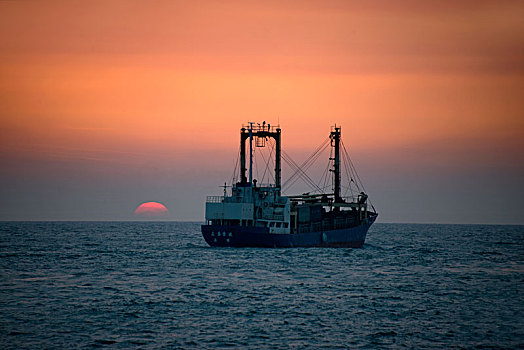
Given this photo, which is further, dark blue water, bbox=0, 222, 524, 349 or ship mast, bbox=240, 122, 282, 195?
ship mast, bbox=240, 122, 282, 195

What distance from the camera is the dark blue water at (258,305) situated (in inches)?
1139

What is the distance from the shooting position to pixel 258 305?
3797cm

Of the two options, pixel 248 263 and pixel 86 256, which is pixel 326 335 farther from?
pixel 86 256

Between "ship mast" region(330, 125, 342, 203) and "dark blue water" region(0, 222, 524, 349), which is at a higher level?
"ship mast" region(330, 125, 342, 203)

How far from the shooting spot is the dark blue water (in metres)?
28.9

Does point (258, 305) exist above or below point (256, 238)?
below

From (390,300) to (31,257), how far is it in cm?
5192

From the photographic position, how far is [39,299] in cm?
3984

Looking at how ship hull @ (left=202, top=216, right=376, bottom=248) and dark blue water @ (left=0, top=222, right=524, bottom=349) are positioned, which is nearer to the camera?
dark blue water @ (left=0, top=222, right=524, bottom=349)

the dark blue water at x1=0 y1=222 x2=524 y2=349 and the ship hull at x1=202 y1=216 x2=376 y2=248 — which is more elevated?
the ship hull at x1=202 y1=216 x2=376 y2=248

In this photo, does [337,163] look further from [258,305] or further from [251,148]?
[258,305]

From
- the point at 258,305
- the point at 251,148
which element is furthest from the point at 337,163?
the point at 258,305

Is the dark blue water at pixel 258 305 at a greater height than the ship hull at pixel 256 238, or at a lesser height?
lesser

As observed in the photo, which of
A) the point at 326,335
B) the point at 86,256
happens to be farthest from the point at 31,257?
the point at 326,335
